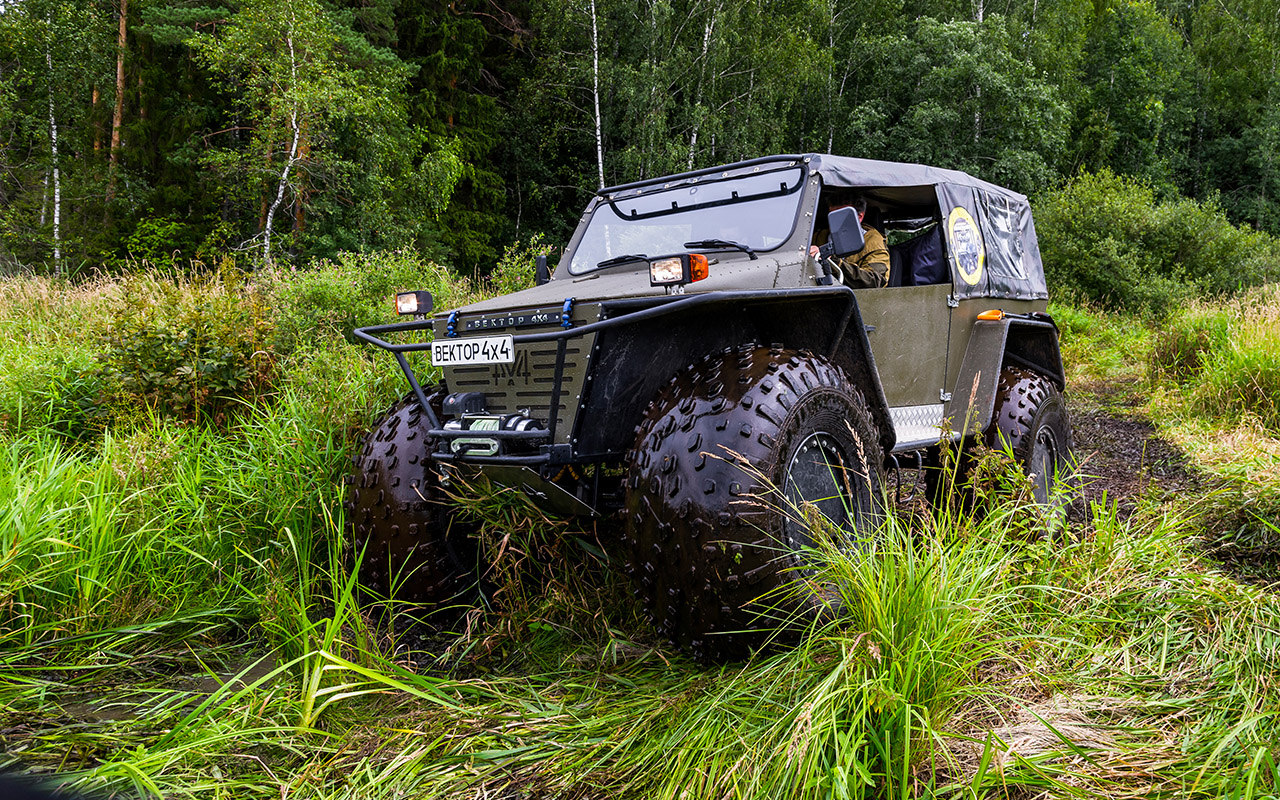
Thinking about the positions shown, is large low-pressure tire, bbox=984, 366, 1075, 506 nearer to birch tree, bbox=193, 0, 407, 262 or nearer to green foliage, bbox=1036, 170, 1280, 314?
green foliage, bbox=1036, 170, 1280, 314

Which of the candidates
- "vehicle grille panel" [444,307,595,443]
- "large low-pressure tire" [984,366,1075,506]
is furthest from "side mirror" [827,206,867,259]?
"large low-pressure tire" [984,366,1075,506]

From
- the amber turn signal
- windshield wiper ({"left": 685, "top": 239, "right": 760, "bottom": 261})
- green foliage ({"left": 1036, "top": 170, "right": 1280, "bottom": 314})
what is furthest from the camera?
green foliage ({"left": 1036, "top": 170, "right": 1280, "bottom": 314})

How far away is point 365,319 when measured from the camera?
7.64m

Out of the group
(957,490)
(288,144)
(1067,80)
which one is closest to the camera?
(957,490)

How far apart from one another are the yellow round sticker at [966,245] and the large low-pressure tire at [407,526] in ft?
9.34

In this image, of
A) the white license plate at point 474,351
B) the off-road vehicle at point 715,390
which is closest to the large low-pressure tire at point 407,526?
the off-road vehicle at point 715,390

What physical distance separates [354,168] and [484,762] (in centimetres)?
1633

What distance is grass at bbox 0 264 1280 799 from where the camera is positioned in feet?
6.91

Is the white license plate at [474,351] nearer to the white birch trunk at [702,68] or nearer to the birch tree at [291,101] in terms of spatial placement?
the birch tree at [291,101]

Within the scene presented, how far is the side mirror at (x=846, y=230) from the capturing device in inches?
123

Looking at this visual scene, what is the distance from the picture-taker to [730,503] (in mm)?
2488

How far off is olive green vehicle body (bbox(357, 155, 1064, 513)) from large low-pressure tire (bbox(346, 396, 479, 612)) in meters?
0.18

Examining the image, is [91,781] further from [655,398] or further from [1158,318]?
[1158,318]

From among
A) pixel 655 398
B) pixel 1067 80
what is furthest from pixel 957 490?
pixel 1067 80
